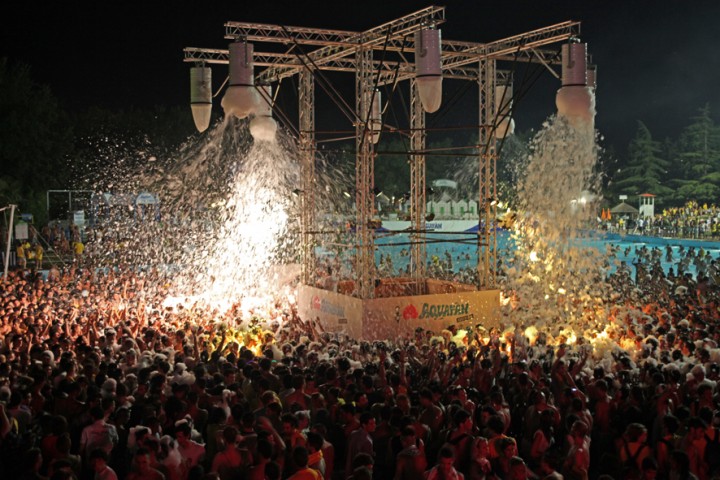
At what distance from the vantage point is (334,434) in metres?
6.24

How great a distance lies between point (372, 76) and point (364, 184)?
1.93m

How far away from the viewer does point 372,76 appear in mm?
13406

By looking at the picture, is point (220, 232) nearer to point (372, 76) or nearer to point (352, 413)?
point (372, 76)

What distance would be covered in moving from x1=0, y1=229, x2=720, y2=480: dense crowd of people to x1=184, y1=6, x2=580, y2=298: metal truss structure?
12.5 ft

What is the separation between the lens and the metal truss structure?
12703 millimetres

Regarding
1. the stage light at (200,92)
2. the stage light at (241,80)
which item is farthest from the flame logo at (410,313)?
the stage light at (200,92)

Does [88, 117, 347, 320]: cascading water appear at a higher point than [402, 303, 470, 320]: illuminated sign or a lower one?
higher

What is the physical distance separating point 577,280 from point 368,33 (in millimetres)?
7419

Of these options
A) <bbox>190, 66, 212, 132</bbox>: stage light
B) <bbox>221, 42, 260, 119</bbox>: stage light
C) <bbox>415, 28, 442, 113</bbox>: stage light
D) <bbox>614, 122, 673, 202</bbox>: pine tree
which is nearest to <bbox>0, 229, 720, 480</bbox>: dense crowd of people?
<bbox>415, 28, 442, 113</bbox>: stage light

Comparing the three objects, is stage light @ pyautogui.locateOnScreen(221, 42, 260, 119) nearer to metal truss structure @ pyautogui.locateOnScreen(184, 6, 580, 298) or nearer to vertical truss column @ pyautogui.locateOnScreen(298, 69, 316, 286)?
metal truss structure @ pyautogui.locateOnScreen(184, 6, 580, 298)

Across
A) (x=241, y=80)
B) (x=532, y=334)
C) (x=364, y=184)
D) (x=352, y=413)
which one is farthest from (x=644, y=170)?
(x=352, y=413)

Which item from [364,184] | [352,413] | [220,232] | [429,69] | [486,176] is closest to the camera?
[352,413]

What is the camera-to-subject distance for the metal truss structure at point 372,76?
12.7 metres

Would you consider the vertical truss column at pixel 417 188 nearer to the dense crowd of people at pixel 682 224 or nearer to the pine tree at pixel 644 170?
the dense crowd of people at pixel 682 224
